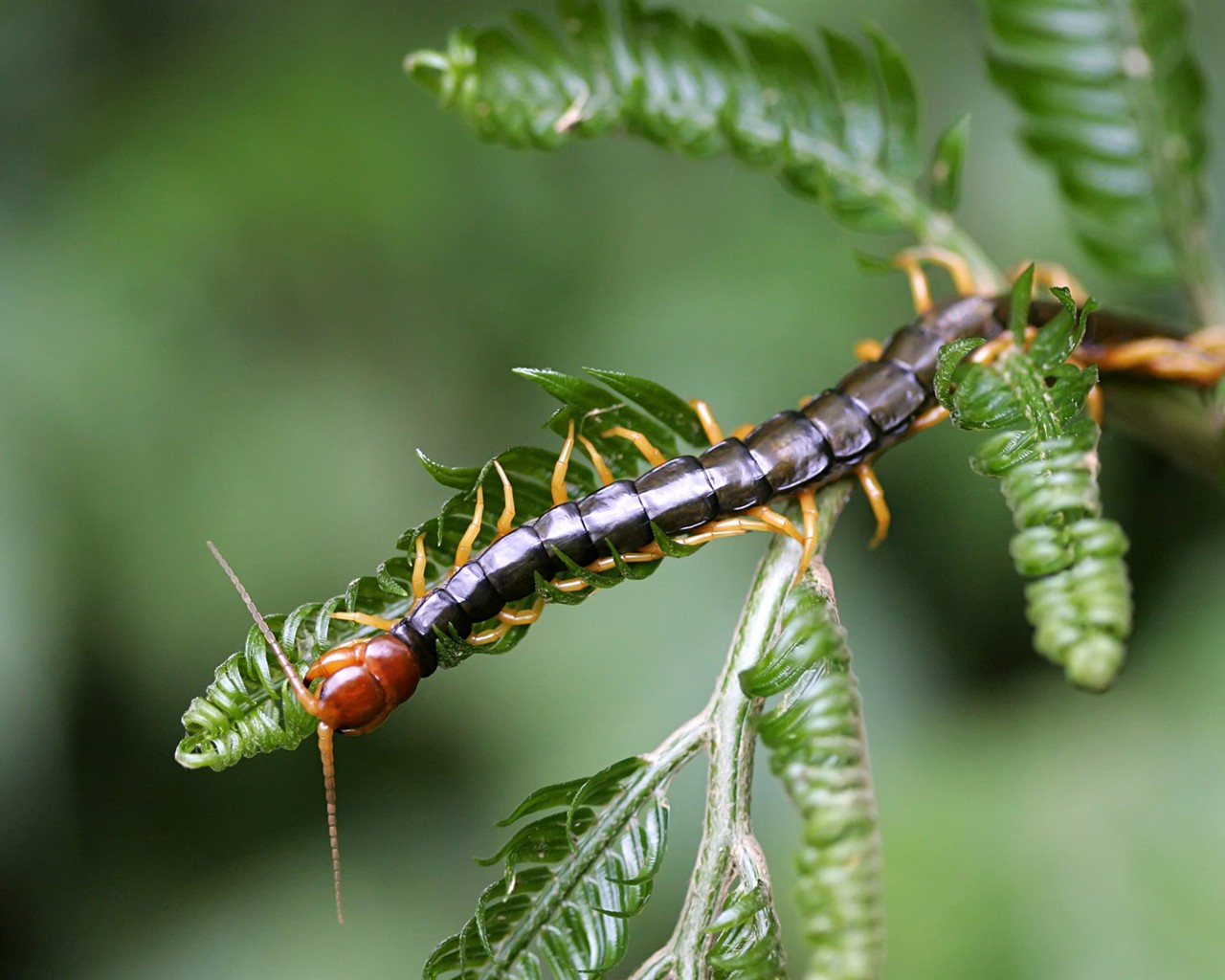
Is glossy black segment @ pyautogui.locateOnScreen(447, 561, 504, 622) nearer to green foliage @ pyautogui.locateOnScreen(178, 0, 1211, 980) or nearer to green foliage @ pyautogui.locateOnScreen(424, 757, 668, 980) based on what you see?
green foliage @ pyautogui.locateOnScreen(178, 0, 1211, 980)

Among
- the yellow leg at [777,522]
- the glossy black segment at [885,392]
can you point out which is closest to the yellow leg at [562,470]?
the yellow leg at [777,522]

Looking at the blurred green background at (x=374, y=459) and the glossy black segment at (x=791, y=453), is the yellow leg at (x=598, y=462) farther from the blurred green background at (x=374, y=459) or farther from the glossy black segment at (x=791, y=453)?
the blurred green background at (x=374, y=459)

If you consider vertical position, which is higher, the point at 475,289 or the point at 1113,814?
the point at 475,289

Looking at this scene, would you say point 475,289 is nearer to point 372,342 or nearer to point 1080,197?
point 372,342

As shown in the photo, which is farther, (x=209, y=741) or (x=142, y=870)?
(x=142, y=870)

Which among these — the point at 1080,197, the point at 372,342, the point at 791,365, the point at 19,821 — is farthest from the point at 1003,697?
the point at 19,821

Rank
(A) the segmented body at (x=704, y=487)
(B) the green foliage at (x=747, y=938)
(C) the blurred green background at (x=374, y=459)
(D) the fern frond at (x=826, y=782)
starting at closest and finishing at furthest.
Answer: (D) the fern frond at (x=826, y=782) → (B) the green foliage at (x=747, y=938) → (A) the segmented body at (x=704, y=487) → (C) the blurred green background at (x=374, y=459)

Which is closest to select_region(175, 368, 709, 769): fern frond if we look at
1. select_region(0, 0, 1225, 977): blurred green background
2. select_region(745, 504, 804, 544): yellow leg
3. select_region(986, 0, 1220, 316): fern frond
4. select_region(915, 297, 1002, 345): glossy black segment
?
select_region(745, 504, 804, 544): yellow leg
